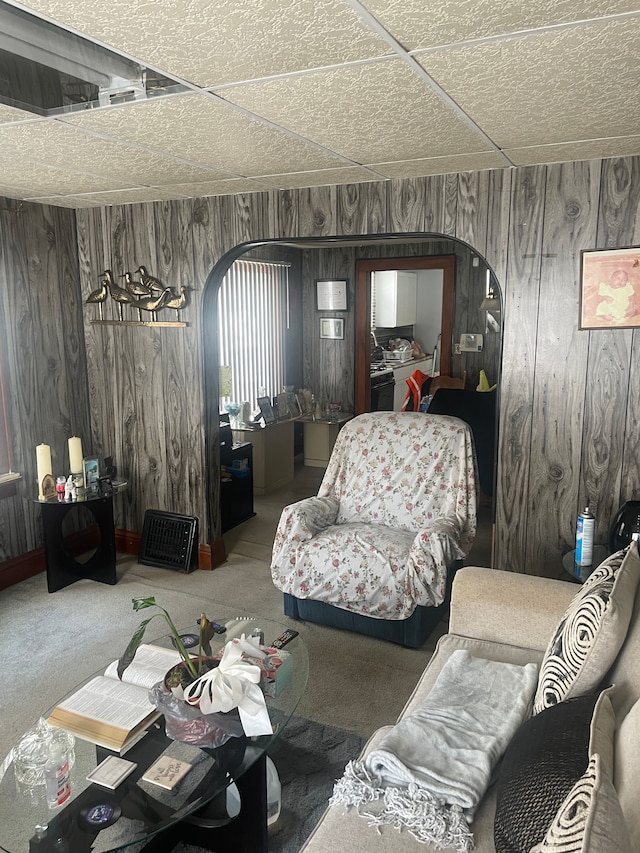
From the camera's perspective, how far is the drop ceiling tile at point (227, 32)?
1.42m

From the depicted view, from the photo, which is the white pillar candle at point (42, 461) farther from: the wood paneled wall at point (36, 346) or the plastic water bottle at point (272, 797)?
the plastic water bottle at point (272, 797)

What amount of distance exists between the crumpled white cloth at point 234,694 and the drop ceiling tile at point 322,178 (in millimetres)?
2234

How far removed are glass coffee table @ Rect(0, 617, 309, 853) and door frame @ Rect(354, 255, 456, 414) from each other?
194 inches

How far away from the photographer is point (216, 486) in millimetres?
4270

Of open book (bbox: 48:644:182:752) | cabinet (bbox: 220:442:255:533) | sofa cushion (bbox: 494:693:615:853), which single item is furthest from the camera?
cabinet (bbox: 220:442:255:533)

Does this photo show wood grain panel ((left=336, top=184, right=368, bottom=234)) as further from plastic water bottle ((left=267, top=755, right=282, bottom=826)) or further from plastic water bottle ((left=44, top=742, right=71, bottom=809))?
plastic water bottle ((left=44, top=742, right=71, bottom=809))

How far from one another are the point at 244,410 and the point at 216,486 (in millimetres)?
1757

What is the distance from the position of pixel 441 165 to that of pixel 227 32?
1.69m

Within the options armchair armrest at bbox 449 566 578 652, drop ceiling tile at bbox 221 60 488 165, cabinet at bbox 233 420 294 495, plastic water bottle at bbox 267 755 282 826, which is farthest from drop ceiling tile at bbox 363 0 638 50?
cabinet at bbox 233 420 294 495

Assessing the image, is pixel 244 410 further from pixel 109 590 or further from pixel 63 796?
pixel 63 796

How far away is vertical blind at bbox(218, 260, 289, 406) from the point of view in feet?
19.5

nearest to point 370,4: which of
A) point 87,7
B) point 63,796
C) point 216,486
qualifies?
point 87,7

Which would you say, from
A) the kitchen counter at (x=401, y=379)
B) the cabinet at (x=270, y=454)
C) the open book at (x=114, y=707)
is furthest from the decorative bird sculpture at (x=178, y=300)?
the kitchen counter at (x=401, y=379)

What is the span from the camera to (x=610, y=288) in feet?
9.80
